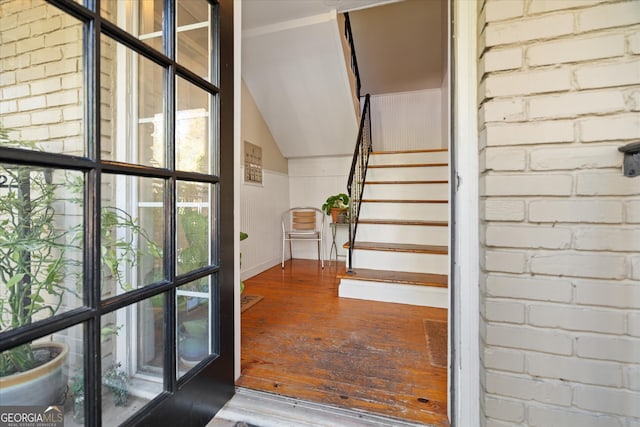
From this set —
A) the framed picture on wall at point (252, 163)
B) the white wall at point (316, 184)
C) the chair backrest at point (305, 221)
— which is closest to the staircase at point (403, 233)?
the white wall at point (316, 184)

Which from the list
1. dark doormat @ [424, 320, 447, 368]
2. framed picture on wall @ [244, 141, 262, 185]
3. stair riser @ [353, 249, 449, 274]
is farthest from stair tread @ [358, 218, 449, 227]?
framed picture on wall @ [244, 141, 262, 185]

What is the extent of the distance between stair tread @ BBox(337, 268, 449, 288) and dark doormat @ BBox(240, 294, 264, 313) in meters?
0.78

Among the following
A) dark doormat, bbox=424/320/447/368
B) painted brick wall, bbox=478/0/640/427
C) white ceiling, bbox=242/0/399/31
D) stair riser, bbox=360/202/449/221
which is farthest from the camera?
stair riser, bbox=360/202/449/221

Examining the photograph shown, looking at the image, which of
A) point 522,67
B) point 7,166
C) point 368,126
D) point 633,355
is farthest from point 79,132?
point 368,126

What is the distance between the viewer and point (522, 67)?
2.62ft

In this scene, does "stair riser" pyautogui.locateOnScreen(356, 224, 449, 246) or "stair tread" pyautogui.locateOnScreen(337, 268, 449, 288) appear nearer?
"stair tread" pyautogui.locateOnScreen(337, 268, 449, 288)

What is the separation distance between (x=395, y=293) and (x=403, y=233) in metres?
0.73

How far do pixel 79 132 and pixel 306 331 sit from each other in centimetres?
159

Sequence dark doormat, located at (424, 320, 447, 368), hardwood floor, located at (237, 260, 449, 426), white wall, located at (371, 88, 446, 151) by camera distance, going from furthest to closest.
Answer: white wall, located at (371, 88, 446, 151) < dark doormat, located at (424, 320, 447, 368) < hardwood floor, located at (237, 260, 449, 426)

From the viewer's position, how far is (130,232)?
2.99 ft

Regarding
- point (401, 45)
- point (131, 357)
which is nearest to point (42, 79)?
point (131, 357)

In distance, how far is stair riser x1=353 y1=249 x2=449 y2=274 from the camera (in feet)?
8.20

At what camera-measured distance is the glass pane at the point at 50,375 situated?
0.61 m

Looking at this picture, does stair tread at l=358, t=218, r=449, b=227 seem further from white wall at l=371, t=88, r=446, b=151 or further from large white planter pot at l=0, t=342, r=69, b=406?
large white planter pot at l=0, t=342, r=69, b=406
